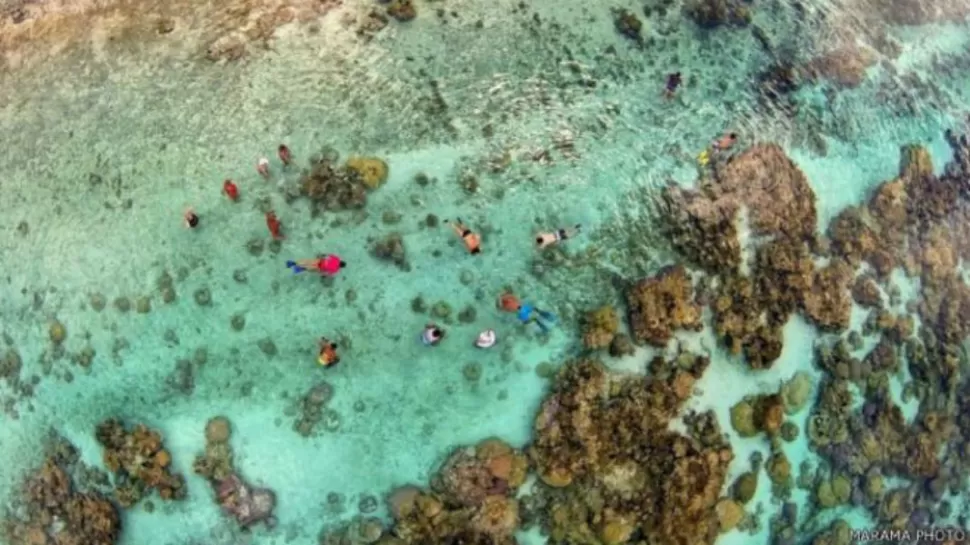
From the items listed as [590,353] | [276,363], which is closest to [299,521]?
[276,363]

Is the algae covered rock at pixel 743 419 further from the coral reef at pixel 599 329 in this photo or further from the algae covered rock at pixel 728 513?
the coral reef at pixel 599 329

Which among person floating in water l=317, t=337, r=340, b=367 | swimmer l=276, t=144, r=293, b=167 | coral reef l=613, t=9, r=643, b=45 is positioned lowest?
person floating in water l=317, t=337, r=340, b=367

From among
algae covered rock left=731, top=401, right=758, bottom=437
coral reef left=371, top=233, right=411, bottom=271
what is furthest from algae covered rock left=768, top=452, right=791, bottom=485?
coral reef left=371, top=233, right=411, bottom=271

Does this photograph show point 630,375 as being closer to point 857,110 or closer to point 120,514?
point 857,110

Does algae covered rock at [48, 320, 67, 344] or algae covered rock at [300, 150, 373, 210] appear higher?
algae covered rock at [300, 150, 373, 210]

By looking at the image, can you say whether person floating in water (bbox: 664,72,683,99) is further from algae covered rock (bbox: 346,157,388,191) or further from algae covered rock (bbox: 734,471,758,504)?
algae covered rock (bbox: 734,471,758,504)

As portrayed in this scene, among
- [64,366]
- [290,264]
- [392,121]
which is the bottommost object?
[64,366]

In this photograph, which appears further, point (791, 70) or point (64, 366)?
point (791, 70)

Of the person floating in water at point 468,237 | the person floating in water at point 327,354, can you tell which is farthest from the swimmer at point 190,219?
the person floating in water at point 468,237

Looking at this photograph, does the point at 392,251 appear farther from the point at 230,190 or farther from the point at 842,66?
the point at 842,66
